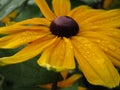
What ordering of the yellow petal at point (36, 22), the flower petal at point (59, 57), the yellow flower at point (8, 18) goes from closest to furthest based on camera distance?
1. the flower petal at point (59, 57)
2. the yellow petal at point (36, 22)
3. the yellow flower at point (8, 18)

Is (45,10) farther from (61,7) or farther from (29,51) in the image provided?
(29,51)

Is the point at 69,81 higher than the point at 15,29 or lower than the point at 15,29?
lower

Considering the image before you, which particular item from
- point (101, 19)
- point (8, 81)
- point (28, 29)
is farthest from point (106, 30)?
point (8, 81)

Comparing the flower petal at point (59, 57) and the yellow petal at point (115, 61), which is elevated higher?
the flower petal at point (59, 57)

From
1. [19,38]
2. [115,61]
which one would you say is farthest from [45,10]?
[115,61]

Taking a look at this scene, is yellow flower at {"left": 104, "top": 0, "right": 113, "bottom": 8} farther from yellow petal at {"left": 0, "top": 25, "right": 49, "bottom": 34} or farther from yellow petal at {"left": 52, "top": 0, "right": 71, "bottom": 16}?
yellow petal at {"left": 0, "top": 25, "right": 49, "bottom": 34}

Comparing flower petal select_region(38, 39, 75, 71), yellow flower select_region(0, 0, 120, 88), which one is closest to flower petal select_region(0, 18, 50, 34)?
yellow flower select_region(0, 0, 120, 88)

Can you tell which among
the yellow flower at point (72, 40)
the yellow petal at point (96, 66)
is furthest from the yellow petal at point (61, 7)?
the yellow petal at point (96, 66)

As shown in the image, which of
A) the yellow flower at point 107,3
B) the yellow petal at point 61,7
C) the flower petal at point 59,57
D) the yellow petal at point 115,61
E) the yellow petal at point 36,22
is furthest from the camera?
the yellow flower at point 107,3

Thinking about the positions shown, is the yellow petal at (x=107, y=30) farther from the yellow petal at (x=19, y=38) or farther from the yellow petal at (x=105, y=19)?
the yellow petal at (x=19, y=38)
